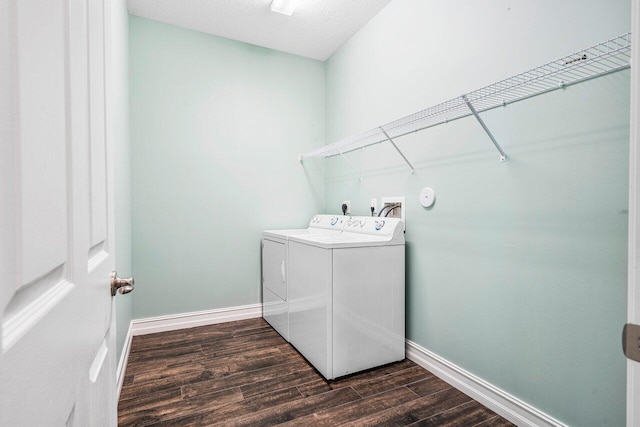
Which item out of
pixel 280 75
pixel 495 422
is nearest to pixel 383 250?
pixel 495 422

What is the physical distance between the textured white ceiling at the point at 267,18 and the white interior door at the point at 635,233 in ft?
7.27

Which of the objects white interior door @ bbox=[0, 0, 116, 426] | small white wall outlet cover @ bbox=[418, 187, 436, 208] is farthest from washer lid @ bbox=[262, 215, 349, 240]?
white interior door @ bbox=[0, 0, 116, 426]

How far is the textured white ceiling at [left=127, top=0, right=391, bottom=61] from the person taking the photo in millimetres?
2346

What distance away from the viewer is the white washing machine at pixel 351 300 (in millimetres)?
1819

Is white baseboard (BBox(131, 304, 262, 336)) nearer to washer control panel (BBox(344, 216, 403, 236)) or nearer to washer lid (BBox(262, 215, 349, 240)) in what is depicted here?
washer lid (BBox(262, 215, 349, 240))

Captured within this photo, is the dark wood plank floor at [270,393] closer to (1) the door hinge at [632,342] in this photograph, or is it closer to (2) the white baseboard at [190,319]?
(2) the white baseboard at [190,319]

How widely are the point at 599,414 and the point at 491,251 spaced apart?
2.40 ft

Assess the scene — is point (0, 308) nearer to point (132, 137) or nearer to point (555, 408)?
point (555, 408)

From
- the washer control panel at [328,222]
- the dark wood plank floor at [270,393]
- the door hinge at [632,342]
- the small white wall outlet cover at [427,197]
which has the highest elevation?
the small white wall outlet cover at [427,197]

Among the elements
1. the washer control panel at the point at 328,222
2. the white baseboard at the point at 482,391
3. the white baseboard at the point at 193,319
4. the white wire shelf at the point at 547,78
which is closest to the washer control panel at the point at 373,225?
the washer control panel at the point at 328,222

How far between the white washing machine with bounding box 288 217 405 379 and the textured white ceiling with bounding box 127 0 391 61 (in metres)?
1.67

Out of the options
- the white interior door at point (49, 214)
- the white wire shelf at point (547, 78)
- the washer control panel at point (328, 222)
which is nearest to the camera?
the white interior door at point (49, 214)

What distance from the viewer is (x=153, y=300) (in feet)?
8.42

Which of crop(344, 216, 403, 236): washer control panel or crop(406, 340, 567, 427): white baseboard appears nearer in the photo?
crop(406, 340, 567, 427): white baseboard
